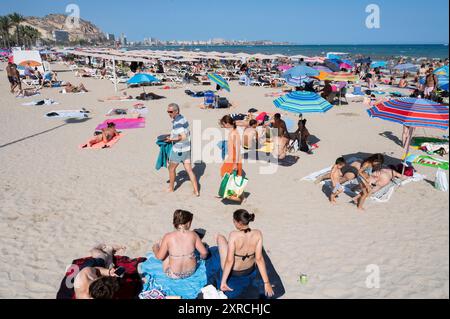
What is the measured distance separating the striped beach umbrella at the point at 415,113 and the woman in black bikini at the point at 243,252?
378 centimetres

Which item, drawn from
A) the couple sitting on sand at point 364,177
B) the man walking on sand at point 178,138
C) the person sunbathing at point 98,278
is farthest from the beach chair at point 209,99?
the person sunbathing at point 98,278

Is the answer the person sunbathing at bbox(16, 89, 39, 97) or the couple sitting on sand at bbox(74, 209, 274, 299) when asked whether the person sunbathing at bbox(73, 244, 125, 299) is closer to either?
the couple sitting on sand at bbox(74, 209, 274, 299)

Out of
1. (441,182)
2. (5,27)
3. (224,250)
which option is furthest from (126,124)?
(5,27)

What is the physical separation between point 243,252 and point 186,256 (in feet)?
2.26

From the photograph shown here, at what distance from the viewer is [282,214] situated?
5.31m

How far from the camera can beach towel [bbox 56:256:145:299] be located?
331 cm

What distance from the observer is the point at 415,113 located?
5.32 metres

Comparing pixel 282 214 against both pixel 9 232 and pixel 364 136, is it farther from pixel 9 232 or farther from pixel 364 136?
pixel 364 136

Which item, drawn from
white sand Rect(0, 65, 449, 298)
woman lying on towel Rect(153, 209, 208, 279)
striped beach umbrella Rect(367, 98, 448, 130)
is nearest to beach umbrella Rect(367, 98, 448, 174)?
striped beach umbrella Rect(367, 98, 448, 130)

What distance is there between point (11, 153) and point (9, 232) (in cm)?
422

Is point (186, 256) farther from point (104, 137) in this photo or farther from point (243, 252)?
point (104, 137)

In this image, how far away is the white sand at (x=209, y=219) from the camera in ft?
12.2
